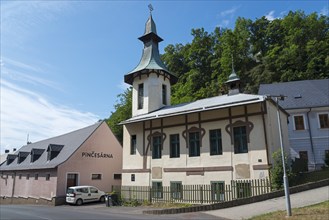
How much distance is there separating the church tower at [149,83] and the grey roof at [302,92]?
13.4 meters

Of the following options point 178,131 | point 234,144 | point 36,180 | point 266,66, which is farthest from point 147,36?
point 266,66

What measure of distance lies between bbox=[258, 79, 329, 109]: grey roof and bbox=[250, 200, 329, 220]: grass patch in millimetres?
20025

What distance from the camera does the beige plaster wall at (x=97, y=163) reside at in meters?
27.4

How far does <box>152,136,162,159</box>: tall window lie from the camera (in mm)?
21984

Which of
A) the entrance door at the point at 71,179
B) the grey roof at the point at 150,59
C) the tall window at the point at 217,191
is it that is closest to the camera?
the tall window at the point at 217,191

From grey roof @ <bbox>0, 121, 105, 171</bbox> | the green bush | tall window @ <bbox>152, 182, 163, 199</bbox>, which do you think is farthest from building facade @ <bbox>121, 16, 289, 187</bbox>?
grey roof @ <bbox>0, 121, 105, 171</bbox>

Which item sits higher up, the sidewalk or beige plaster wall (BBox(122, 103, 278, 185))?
beige plaster wall (BBox(122, 103, 278, 185))

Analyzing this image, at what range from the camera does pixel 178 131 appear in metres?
21.2

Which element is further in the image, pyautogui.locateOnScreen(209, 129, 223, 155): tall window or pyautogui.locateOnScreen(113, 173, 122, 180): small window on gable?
pyautogui.locateOnScreen(113, 173, 122, 180): small window on gable

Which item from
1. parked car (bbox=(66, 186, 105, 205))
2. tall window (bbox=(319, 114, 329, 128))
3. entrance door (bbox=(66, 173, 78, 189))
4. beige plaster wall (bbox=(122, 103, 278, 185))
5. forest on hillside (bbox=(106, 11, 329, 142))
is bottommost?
parked car (bbox=(66, 186, 105, 205))

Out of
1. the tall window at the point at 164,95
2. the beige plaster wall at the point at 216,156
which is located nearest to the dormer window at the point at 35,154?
the beige plaster wall at the point at 216,156

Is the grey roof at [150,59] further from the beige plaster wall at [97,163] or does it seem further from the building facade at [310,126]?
the building facade at [310,126]

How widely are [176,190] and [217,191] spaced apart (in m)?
3.38

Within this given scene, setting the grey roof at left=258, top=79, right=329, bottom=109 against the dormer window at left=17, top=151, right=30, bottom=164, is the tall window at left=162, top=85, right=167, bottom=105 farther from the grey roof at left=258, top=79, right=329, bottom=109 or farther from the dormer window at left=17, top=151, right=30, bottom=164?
the dormer window at left=17, top=151, right=30, bottom=164
